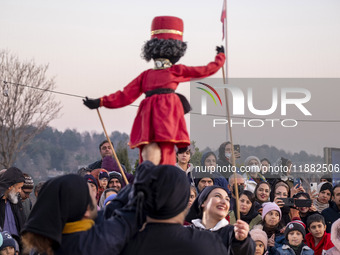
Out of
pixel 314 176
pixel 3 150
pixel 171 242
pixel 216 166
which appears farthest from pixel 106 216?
pixel 3 150

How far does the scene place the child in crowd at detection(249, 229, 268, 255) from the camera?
266 inches

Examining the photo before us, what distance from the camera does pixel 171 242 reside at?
3.06 meters

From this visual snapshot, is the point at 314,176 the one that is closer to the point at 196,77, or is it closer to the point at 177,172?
the point at 196,77

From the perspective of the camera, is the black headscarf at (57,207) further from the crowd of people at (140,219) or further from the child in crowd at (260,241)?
the child in crowd at (260,241)

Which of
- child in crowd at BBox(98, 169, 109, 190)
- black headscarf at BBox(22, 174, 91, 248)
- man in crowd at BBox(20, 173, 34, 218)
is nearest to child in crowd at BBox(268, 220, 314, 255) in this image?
child in crowd at BBox(98, 169, 109, 190)

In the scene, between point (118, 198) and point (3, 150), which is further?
point (3, 150)

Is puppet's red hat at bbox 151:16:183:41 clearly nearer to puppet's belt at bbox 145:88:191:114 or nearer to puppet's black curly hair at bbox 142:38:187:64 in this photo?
puppet's black curly hair at bbox 142:38:187:64

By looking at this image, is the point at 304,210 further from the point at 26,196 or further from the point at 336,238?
the point at 26,196

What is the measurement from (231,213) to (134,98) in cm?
327

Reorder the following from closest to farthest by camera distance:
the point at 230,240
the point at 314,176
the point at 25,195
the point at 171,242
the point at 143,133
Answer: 1. the point at 171,242
2. the point at 230,240
3. the point at 143,133
4. the point at 25,195
5. the point at 314,176

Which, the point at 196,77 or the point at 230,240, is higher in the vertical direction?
the point at 196,77

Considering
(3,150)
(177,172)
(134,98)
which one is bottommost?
(3,150)

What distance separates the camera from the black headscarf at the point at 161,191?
3.04 meters

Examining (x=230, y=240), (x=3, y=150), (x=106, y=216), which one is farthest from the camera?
(x=3, y=150)
